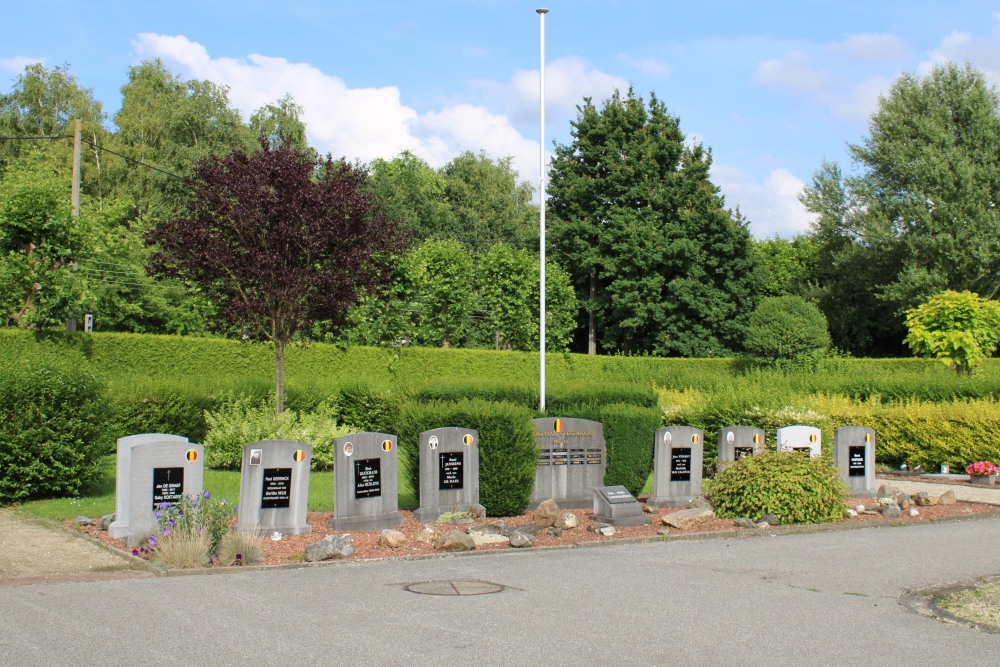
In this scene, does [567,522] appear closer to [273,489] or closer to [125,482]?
[273,489]

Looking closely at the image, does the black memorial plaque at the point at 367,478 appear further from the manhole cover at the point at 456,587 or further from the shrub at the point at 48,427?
the shrub at the point at 48,427

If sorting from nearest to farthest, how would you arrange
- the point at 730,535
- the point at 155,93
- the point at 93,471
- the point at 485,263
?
the point at 730,535 → the point at 93,471 → the point at 485,263 → the point at 155,93

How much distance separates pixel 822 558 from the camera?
10.4 m

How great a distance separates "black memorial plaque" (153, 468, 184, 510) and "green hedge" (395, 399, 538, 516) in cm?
324

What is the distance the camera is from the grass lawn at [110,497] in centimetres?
1266

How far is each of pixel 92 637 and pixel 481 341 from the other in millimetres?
37393

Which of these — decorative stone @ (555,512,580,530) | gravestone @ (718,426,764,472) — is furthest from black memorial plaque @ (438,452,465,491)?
gravestone @ (718,426,764,472)

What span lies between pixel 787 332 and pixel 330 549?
32.5m

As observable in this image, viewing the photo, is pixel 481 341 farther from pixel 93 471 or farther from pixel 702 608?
pixel 702 608

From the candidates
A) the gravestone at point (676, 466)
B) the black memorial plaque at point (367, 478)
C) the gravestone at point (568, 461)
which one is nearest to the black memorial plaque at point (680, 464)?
the gravestone at point (676, 466)

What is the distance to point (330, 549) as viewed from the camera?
32.3ft

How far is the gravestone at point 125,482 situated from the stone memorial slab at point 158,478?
0.21 feet

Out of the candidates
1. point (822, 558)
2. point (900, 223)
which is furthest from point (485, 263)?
point (822, 558)

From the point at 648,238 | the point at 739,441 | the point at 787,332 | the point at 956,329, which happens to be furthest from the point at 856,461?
the point at 648,238
